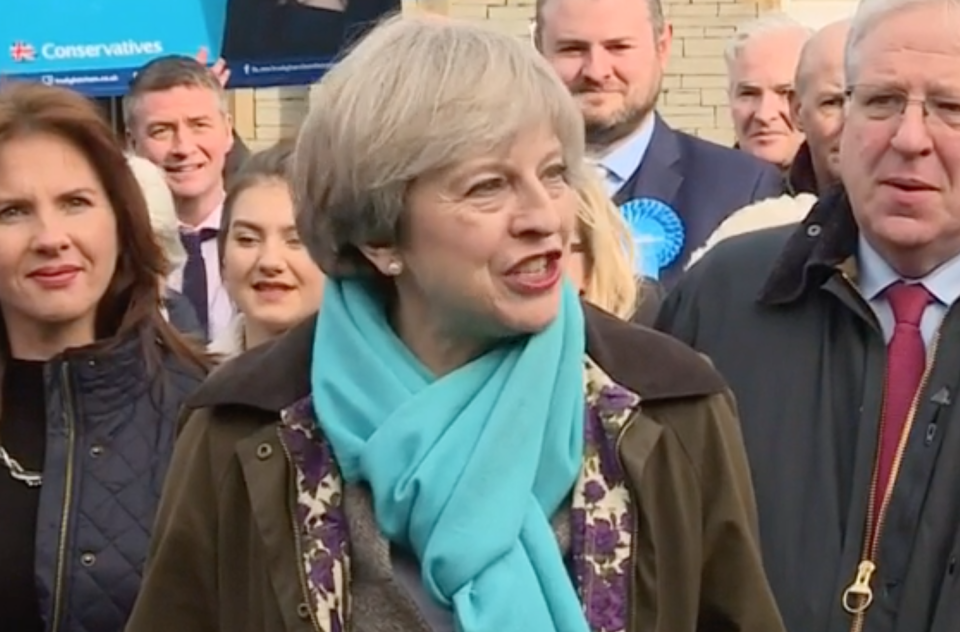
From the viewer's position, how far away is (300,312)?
16.0ft

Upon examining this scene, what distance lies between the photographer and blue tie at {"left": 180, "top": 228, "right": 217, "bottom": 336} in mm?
5992

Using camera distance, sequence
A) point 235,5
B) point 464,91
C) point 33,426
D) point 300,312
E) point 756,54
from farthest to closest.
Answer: point 235,5, point 756,54, point 300,312, point 33,426, point 464,91

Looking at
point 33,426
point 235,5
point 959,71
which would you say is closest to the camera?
point 959,71

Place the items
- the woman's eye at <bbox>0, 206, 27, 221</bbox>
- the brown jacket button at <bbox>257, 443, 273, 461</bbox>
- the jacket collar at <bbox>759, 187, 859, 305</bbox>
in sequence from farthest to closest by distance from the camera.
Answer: the woman's eye at <bbox>0, 206, 27, 221</bbox>
the jacket collar at <bbox>759, 187, 859, 305</bbox>
the brown jacket button at <bbox>257, 443, 273, 461</bbox>

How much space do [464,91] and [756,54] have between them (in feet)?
13.2

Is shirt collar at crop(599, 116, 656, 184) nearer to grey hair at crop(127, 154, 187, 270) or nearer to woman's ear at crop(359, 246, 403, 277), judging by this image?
grey hair at crop(127, 154, 187, 270)

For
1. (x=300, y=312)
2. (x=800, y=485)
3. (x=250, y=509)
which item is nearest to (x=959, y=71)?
(x=800, y=485)

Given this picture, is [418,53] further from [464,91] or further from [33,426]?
[33,426]

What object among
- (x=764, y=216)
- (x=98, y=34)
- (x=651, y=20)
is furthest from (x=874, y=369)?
(x=98, y=34)

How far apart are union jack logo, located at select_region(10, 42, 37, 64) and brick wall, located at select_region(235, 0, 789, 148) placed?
502cm

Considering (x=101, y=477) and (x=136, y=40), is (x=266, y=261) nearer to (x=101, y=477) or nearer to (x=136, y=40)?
(x=101, y=477)

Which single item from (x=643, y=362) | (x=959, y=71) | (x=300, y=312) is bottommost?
(x=300, y=312)

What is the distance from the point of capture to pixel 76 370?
3693mm

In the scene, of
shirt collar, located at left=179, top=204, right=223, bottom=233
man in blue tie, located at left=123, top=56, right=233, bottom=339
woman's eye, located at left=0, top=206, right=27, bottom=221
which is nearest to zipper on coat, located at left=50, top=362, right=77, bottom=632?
woman's eye, located at left=0, top=206, right=27, bottom=221
